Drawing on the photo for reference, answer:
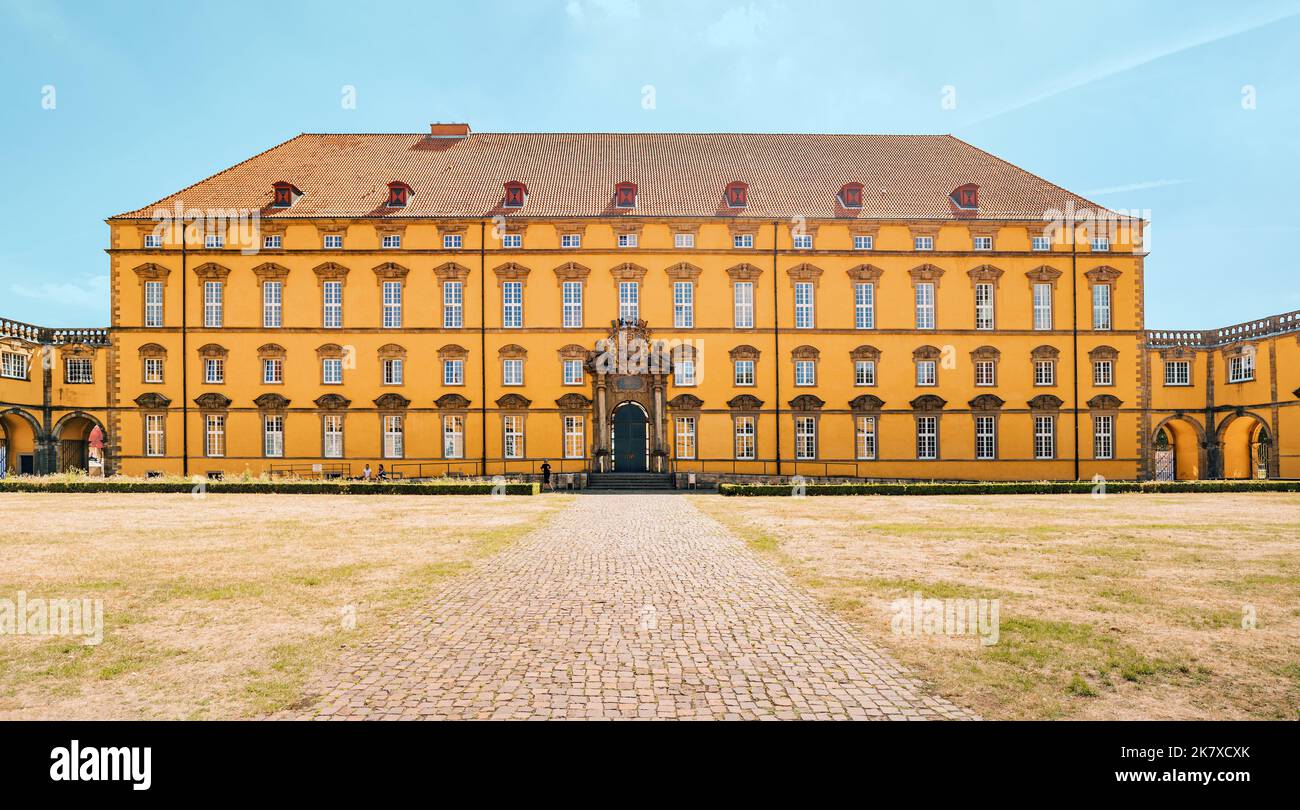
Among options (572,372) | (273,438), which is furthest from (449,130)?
(273,438)

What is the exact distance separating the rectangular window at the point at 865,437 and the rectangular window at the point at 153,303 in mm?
36651

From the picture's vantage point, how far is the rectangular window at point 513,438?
38.0 m

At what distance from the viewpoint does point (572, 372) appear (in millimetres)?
38094

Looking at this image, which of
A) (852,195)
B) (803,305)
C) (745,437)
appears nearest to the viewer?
(745,437)

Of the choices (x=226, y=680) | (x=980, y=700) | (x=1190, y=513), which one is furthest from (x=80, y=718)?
(x=1190, y=513)

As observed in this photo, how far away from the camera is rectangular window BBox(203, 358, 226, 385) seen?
38281 mm

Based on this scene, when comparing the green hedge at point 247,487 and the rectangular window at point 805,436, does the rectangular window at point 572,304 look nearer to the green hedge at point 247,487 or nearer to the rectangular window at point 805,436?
the green hedge at point 247,487

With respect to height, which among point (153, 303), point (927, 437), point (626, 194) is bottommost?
point (927, 437)

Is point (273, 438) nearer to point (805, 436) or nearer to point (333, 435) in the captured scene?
point (333, 435)

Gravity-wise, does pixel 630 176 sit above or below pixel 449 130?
below

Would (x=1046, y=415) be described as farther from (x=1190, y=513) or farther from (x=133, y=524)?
(x=133, y=524)

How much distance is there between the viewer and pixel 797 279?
127 feet

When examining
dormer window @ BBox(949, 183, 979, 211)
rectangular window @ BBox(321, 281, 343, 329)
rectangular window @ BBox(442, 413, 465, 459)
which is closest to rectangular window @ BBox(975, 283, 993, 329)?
dormer window @ BBox(949, 183, 979, 211)

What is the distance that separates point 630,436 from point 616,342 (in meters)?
4.92
